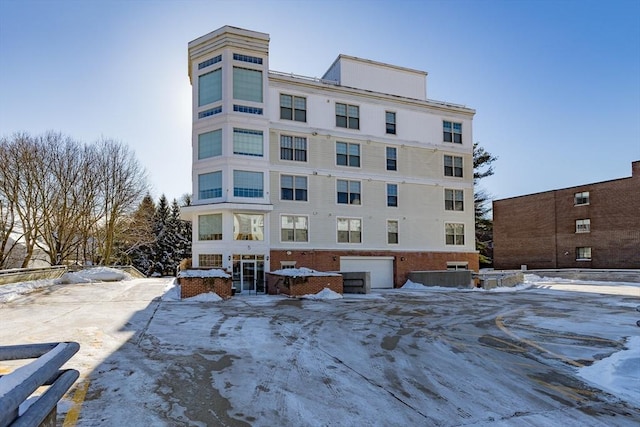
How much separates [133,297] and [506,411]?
54.6 ft

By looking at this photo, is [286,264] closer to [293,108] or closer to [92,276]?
[293,108]

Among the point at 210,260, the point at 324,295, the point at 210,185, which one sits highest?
the point at 210,185

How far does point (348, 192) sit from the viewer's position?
28188 mm

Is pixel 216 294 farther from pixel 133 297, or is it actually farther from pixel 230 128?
pixel 230 128

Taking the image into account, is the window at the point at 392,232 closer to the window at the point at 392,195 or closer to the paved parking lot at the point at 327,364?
the window at the point at 392,195

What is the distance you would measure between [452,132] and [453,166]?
2.60 metres

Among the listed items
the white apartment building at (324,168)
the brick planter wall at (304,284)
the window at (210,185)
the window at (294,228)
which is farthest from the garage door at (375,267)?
the window at (210,185)

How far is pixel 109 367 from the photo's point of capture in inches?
288

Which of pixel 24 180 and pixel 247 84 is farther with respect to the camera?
pixel 24 180

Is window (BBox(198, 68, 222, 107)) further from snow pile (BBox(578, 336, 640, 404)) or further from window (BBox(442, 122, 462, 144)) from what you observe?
snow pile (BBox(578, 336, 640, 404))

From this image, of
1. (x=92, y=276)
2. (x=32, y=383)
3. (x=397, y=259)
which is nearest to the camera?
(x=32, y=383)

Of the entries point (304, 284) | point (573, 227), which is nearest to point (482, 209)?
point (573, 227)

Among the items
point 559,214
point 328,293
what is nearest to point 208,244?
point 328,293

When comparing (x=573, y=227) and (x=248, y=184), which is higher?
(x=248, y=184)
